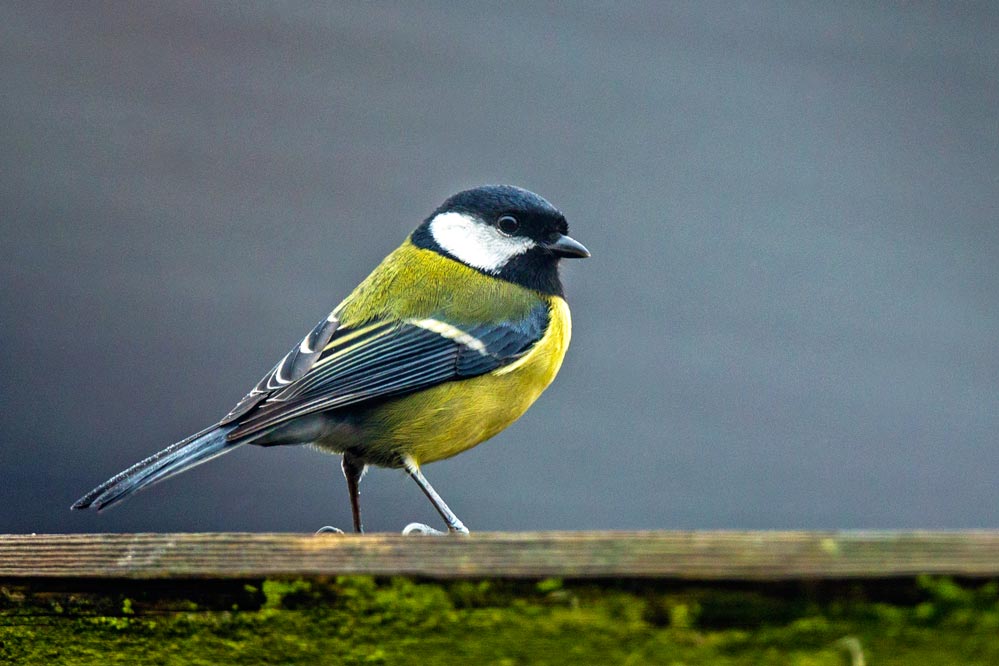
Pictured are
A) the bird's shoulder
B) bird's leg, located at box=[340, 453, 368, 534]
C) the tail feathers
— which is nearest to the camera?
the tail feathers

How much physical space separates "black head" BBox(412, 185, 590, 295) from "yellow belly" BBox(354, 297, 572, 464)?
398 millimetres

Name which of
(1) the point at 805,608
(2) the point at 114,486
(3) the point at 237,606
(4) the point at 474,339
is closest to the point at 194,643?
(3) the point at 237,606

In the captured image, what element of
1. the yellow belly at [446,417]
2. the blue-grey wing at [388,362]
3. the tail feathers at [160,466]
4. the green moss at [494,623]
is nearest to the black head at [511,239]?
the blue-grey wing at [388,362]

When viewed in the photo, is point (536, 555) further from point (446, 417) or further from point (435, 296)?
point (435, 296)

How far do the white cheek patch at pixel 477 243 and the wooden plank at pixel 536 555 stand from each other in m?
1.64

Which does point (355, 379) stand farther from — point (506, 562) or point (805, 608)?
point (805, 608)

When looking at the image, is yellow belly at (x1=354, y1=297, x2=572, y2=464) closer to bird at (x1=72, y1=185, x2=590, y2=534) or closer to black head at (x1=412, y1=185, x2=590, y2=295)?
bird at (x1=72, y1=185, x2=590, y2=534)

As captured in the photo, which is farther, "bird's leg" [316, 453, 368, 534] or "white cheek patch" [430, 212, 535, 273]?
"white cheek patch" [430, 212, 535, 273]

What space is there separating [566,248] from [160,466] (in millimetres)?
1287

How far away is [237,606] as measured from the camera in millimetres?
1520

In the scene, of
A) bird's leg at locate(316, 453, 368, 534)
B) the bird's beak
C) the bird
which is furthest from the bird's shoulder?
bird's leg at locate(316, 453, 368, 534)

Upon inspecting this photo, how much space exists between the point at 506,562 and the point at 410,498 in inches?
114

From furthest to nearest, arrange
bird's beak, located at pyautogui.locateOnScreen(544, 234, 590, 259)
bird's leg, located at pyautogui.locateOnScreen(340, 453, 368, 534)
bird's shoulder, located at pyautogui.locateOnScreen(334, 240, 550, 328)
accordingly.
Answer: bird's beak, located at pyautogui.locateOnScreen(544, 234, 590, 259) < bird's shoulder, located at pyautogui.locateOnScreen(334, 240, 550, 328) < bird's leg, located at pyautogui.locateOnScreen(340, 453, 368, 534)

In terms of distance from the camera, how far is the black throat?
3.12m
